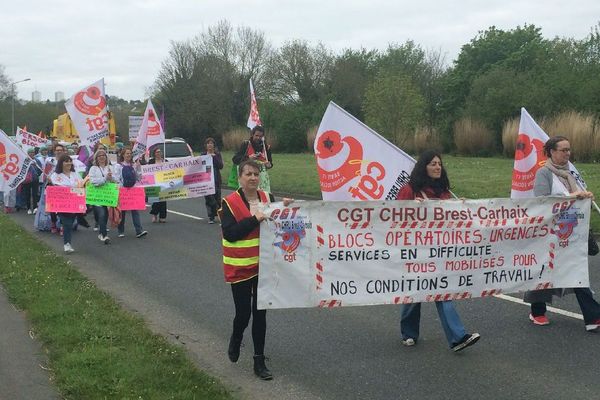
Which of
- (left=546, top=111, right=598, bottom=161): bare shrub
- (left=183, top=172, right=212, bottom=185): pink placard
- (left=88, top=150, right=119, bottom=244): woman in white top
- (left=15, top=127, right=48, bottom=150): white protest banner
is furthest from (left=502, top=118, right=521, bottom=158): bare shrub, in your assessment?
(left=88, top=150, right=119, bottom=244): woman in white top

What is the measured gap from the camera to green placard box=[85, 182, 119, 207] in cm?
1179

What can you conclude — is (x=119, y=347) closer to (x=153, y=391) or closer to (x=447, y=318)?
(x=153, y=391)

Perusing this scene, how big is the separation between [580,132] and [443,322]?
70.0 feet

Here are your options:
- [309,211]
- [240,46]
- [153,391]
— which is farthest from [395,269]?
[240,46]

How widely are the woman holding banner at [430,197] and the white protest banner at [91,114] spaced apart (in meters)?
11.4

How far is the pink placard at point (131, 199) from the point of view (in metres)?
12.3

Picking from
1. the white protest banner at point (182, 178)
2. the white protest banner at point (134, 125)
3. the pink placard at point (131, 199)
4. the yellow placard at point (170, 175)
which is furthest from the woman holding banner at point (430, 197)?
the white protest banner at point (134, 125)

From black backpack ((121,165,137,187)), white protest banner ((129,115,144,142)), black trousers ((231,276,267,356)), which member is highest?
white protest banner ((129,115,144,142))

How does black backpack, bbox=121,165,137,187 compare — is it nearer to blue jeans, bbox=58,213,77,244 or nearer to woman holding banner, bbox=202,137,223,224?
blue jeans, bbox=58,213,77,244

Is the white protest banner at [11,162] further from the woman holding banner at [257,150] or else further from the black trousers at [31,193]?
the woman holding banner at [257,150]

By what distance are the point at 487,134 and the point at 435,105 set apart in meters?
15.0

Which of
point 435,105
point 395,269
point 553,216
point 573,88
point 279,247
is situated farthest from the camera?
point 435,105

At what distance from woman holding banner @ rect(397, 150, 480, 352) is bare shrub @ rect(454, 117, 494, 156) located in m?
27.7

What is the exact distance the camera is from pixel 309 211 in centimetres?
505
